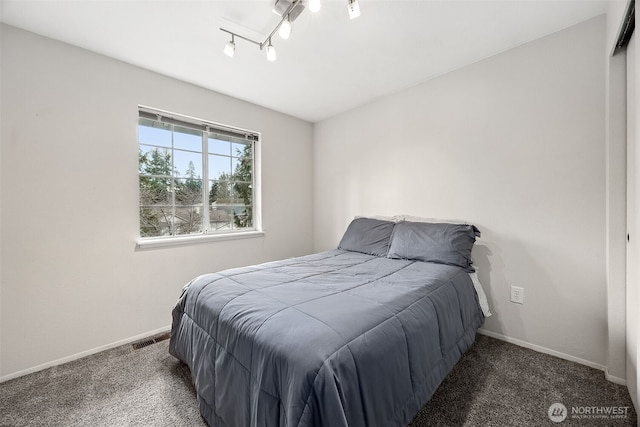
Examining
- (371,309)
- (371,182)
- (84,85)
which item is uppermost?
(84,85)

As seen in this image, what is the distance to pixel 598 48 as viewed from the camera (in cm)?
175

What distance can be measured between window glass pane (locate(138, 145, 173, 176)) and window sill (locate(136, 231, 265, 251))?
2.14 feet

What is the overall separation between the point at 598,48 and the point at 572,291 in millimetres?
1698

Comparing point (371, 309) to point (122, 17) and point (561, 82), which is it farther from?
point (122, 17)

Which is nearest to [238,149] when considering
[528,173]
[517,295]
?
[528,173]

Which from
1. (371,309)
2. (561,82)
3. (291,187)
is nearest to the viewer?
(371,309)

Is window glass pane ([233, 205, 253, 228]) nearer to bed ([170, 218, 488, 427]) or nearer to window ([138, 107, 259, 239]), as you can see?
window ([138, 107, 259, 239])

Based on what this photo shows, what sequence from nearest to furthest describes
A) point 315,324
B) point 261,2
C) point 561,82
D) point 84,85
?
point 315,324 → point 261,2 → point 561,82 → point 84,85

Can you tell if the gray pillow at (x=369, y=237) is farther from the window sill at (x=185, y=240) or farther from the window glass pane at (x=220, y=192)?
the window glass pane at (x=220, y=192)

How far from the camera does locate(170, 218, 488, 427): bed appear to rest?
0.89 meters

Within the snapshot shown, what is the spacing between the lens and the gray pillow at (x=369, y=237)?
2.48m

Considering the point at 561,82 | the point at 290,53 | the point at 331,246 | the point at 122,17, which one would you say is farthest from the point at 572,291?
the point at 122,17

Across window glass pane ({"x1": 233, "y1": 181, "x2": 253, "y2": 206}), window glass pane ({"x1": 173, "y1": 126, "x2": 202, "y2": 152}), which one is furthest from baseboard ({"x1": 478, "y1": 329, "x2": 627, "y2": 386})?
window glass pane ({"x1": 173, "y1": 126, "x2": 202, "y2": 152})

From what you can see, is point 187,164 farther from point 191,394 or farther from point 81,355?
point 191,394
